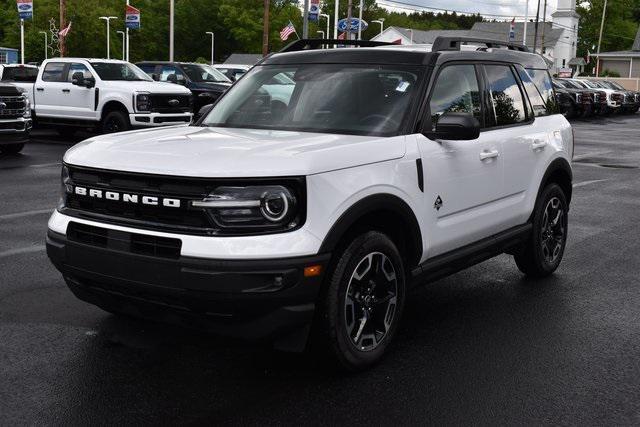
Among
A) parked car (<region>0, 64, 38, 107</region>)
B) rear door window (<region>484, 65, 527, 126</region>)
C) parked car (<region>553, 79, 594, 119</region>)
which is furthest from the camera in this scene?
parked car (<region>553, 79, 594, 119</region>)

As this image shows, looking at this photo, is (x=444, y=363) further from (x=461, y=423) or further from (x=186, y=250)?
(x=186, y=250)

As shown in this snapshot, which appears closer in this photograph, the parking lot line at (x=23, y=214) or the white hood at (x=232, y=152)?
the white hood at (x=232, y=152)

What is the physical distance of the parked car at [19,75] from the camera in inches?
822

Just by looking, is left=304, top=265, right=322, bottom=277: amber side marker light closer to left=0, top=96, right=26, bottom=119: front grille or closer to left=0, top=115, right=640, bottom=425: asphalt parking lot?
left=0, top=115, right=640, bottom=425: asphalt parking lot

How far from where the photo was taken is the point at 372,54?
555 centimetres

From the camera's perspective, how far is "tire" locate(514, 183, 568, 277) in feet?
22.0

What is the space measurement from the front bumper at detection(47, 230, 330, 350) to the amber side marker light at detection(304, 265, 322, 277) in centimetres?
2

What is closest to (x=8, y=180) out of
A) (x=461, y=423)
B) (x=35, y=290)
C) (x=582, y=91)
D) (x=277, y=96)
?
(x=35, y=290)

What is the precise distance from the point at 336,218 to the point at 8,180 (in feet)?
32.1

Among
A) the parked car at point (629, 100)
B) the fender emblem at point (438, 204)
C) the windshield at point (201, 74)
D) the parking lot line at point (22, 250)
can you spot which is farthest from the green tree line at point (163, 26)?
the fender emblem at point (438, 204)

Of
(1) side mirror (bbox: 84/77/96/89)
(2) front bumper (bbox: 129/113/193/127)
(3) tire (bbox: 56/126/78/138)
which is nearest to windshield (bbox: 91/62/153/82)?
(1) side mirror (bbox: 84/77/96/89)

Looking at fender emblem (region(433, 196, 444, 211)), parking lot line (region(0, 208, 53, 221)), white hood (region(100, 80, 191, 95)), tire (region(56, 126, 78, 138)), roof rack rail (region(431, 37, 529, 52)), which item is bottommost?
tire (region(56, 126, 78, 138))

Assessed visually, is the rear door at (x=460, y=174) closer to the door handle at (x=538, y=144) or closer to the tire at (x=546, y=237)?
the door handle at (x=538, y=144)

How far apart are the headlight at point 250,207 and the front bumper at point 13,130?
42.6 feet
